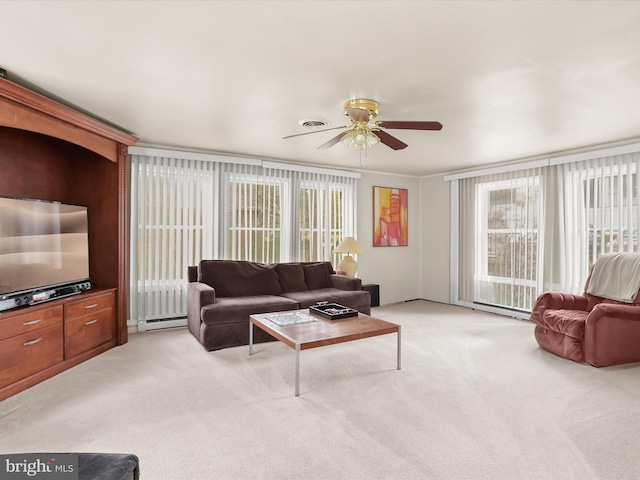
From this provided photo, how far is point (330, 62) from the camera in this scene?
7.88 ft

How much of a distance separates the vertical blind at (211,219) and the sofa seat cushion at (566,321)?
3.21 m

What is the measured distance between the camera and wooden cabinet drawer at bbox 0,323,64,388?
2766mm

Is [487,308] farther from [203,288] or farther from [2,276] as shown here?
[2,276]

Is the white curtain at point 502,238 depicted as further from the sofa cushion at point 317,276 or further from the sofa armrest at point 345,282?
the sofa cushion at point 317,276

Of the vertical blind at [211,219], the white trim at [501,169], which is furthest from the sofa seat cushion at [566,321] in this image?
the vertical blind at [211,219]

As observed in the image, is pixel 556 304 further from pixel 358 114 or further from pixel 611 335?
pixel 358 114

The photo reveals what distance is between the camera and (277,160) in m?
5.55

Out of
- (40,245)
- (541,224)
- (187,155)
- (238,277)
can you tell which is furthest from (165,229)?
(541,224)

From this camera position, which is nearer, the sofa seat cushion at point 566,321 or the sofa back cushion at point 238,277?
the sofa seat cushion at point 566,321

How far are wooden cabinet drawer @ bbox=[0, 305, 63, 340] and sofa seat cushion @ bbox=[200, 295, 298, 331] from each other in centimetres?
127

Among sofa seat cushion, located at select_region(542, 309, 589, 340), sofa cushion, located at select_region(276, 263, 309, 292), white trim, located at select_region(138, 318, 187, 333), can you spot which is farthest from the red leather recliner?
white trim, located at select_region(138, 318, 187, 333)

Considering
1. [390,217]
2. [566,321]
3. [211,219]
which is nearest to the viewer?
[566,321]

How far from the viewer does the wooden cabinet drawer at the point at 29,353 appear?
109 inches

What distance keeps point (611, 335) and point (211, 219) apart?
15.2ft
